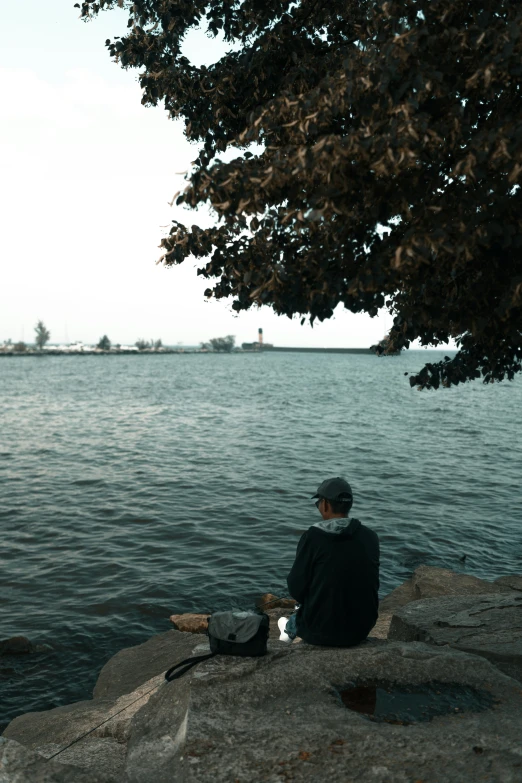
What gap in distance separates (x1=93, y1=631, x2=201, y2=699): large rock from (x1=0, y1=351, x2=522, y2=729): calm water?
1.90ft

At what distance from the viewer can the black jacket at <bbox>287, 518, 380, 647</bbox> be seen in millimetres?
6488

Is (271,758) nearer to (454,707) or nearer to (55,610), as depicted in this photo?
(454,707)

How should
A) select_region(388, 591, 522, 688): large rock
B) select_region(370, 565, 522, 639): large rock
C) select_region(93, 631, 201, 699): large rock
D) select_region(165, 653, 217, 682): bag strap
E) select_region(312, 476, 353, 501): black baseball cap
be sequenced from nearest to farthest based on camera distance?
select_region(165, 653, 217, 682): bag strap
select_region(312, 476, 353, 501): black baseball cap
select_region(388, 591, 522, 688): large rock
select_region(93, 631, 201, 699): large rock
select_region(370, 565, 522, 639): large rock

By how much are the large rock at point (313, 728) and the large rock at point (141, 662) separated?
3.90 meters

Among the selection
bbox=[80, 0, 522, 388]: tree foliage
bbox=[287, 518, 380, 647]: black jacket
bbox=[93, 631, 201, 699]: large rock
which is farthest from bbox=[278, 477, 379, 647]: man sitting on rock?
bbox=[93, 631, 201, 699]: large rock

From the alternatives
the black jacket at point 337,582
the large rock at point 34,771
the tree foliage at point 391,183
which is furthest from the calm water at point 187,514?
the tree foliage at point 391,183

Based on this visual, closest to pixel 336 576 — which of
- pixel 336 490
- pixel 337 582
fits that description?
pixel 337 582

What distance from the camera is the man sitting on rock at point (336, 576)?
6.49 metres

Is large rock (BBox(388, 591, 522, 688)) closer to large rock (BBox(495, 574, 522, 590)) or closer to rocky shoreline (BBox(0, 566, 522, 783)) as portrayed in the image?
rocky shoreline (BBox(0, 566, 522, 783))

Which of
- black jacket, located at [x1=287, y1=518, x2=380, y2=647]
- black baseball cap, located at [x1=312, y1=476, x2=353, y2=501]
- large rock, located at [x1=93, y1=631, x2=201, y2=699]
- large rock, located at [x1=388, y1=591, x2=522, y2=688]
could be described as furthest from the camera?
large rock, located at [x1=93, y1=631, x2=201, y2=699]

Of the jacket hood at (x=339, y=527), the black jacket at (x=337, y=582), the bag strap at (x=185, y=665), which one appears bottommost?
the bag strap at (x=185, y=665)

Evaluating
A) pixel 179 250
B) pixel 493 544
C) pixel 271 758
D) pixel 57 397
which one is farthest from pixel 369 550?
pixel 57 397

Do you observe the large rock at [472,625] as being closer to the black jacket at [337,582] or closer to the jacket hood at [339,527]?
the black jacket at [337,582]

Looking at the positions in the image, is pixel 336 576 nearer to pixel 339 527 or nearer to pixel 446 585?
pixel 339 527
